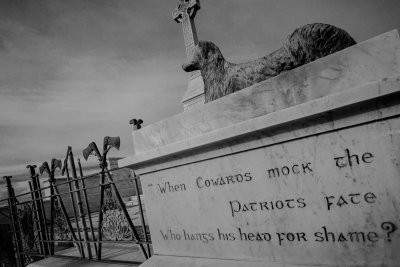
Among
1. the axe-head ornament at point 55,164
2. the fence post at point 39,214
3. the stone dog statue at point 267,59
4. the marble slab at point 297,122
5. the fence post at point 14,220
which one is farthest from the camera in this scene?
the fence post at point 14,220

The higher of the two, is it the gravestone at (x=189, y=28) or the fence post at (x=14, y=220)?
the gravestone at (x=189, y=28)

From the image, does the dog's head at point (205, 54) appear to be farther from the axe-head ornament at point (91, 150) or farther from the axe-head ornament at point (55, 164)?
the axe-head ornament at point (55, 164)

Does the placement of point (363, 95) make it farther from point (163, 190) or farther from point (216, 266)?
point (163, 190)

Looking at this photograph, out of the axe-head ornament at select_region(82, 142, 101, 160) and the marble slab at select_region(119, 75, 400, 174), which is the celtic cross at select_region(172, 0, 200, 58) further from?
the marble slab at select_region(119, 75, 400, 174)

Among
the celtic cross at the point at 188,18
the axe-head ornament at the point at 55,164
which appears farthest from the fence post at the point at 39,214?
the celtic cross at the point at 188,18

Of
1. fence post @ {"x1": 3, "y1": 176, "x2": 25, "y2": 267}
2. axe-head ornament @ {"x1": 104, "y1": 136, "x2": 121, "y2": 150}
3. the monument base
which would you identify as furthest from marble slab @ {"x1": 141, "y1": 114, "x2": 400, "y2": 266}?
the monument base

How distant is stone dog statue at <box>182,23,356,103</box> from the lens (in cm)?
178

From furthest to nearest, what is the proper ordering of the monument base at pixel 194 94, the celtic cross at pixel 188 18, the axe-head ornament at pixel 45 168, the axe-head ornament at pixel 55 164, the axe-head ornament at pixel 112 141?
the celtic cross at pixel 188 18, the monument base at pixel 194 94, the axe-head ornament at pixel 45 168, the axe-head ornament at pixel 55 164, the axe-head ornament at pixel 112 141

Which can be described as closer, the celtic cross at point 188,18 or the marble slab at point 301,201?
the marble slab at point 301,201

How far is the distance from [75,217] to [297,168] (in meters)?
3.99

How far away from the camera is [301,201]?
1474mm

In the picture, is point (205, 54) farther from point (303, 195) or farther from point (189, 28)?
point (189, 28)

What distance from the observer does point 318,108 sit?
1316mm

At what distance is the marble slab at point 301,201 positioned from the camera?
1.25 metres
